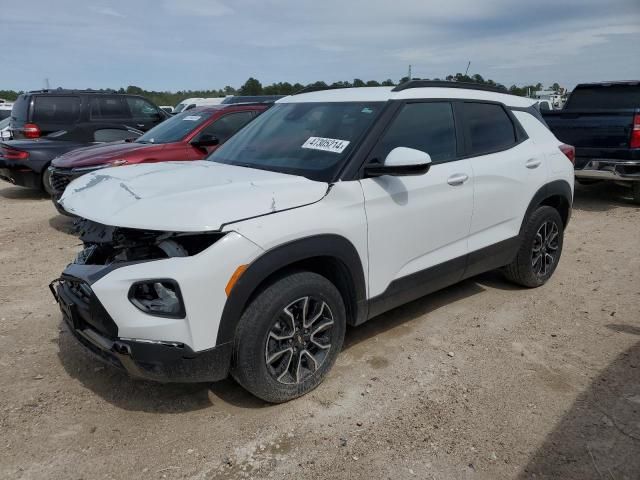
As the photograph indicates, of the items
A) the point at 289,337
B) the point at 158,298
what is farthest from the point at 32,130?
the point at 289,337

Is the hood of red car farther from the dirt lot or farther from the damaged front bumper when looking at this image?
the damaged front bumper

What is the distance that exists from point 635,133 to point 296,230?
6.78 metres

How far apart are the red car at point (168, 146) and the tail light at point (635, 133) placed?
525 centimetres

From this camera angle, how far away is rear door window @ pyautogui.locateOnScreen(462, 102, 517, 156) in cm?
402

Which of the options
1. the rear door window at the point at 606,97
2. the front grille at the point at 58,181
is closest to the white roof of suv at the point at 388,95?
the front grille at the point at 58,181

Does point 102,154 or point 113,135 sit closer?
point 102,154

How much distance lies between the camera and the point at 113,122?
1078 cm

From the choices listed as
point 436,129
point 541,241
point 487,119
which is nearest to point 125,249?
point 436,129

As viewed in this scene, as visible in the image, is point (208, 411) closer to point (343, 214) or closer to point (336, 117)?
point (343, 214)

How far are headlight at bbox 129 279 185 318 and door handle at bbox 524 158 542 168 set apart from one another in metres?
3.14

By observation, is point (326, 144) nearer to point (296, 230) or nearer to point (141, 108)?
point (296, 230)

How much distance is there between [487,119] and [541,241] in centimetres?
132

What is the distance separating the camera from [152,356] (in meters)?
2.58

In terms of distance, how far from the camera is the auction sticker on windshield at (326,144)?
334 centimetres
